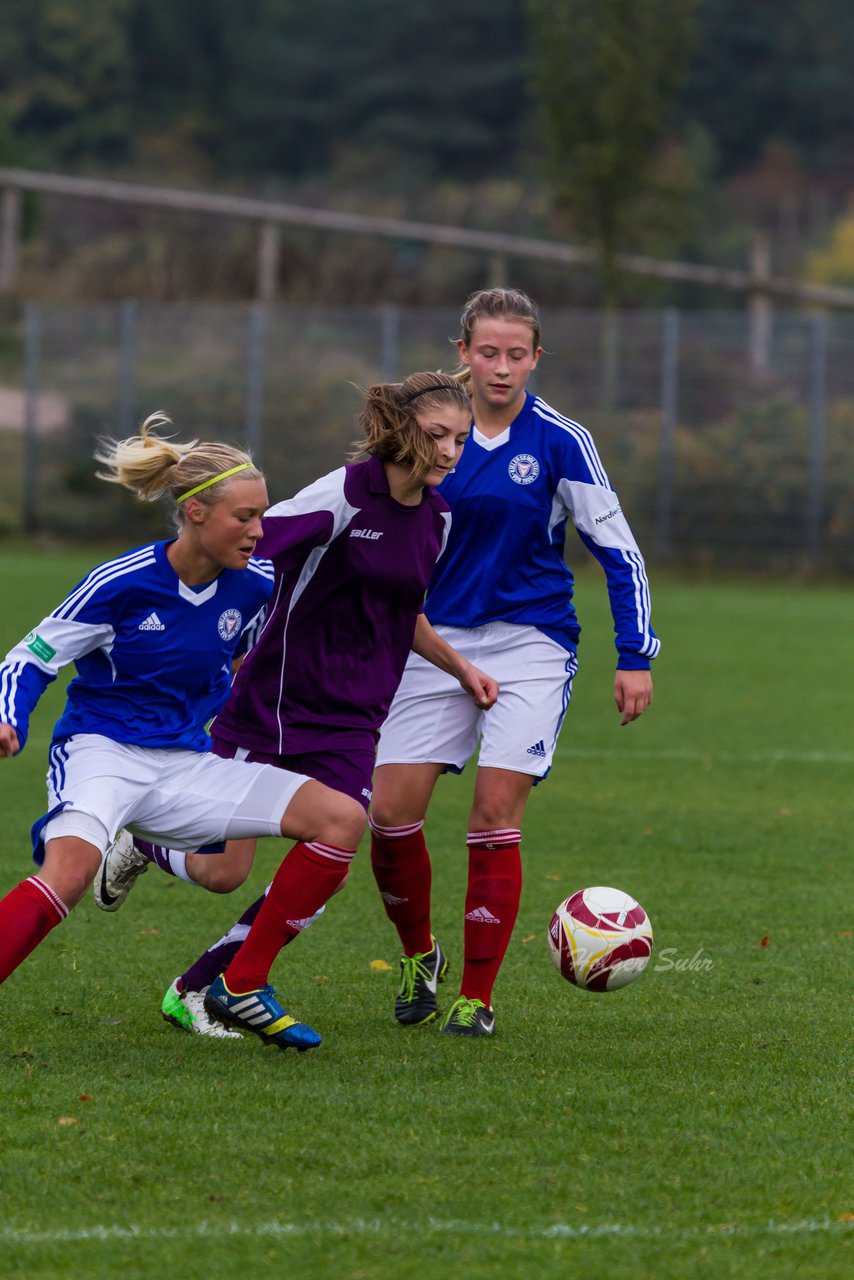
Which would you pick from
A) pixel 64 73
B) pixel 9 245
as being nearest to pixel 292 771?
pixel 9 245

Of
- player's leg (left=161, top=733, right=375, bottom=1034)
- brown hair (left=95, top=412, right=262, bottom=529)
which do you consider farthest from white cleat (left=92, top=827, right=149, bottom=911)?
brown hair (left=95, top=412, right=262, bottom=529)

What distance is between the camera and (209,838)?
4.62m

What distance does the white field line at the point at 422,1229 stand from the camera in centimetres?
330

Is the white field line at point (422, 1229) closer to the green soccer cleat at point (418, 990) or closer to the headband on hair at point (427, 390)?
the green soccer cleat at point (418, 990)

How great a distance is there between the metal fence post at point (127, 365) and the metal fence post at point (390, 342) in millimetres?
3166

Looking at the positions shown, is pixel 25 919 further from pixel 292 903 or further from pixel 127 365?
pixel 127 365

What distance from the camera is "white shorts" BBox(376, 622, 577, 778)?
503 centimetres

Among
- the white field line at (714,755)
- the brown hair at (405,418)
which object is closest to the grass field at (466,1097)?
the brown hair at (405,418)

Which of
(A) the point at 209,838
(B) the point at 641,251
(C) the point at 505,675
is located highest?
(B) the point at 641,251

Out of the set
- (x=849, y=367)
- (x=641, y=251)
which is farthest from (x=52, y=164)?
(x=849, y=367)

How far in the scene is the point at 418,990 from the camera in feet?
16.4

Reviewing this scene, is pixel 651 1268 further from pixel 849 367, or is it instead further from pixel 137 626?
pixel 849 367

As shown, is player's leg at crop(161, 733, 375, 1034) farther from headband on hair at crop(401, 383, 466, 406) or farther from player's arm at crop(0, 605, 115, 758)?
headband on hair at crop(401, 383, 466, 406)

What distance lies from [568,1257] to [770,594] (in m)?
17.1
